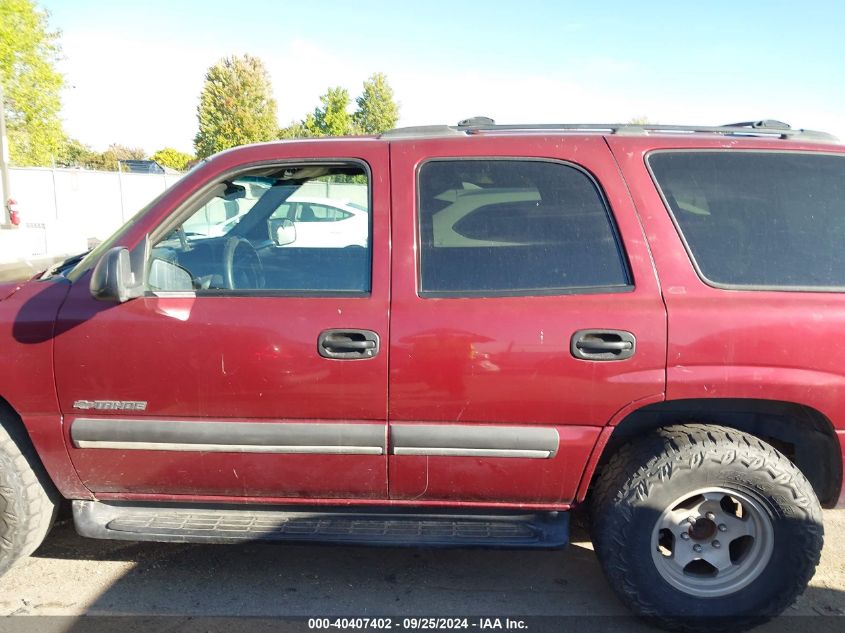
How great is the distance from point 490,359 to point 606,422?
0.53 m

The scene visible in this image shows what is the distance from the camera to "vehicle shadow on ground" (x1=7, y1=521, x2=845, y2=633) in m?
2.66

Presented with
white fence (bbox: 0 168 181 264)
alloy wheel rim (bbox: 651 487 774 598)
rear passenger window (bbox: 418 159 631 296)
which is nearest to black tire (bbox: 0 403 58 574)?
rear passenger window (bbox: 418 159 631 296)

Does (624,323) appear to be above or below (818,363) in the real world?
above

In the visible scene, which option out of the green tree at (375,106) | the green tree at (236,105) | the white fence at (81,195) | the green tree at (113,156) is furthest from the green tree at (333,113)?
the green tree at (113,156)

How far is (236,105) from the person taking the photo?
38.2 metres

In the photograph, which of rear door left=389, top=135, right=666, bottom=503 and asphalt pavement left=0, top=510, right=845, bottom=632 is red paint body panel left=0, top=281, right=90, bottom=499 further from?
rear door left=389, top=135, right=666, bottom=503

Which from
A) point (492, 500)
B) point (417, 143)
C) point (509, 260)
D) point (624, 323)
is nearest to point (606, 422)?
point (624, 323)

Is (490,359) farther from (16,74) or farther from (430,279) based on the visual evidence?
(16,74)

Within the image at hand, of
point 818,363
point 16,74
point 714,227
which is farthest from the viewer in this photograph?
point 16,74

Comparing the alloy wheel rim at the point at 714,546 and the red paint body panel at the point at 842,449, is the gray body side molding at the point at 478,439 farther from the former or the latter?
the red paint body panel at the point at 842,449

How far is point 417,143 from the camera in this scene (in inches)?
104

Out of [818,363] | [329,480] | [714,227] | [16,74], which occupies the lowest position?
[329,480]

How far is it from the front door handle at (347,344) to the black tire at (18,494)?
1.38 m

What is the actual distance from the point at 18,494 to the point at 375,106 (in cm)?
4502
